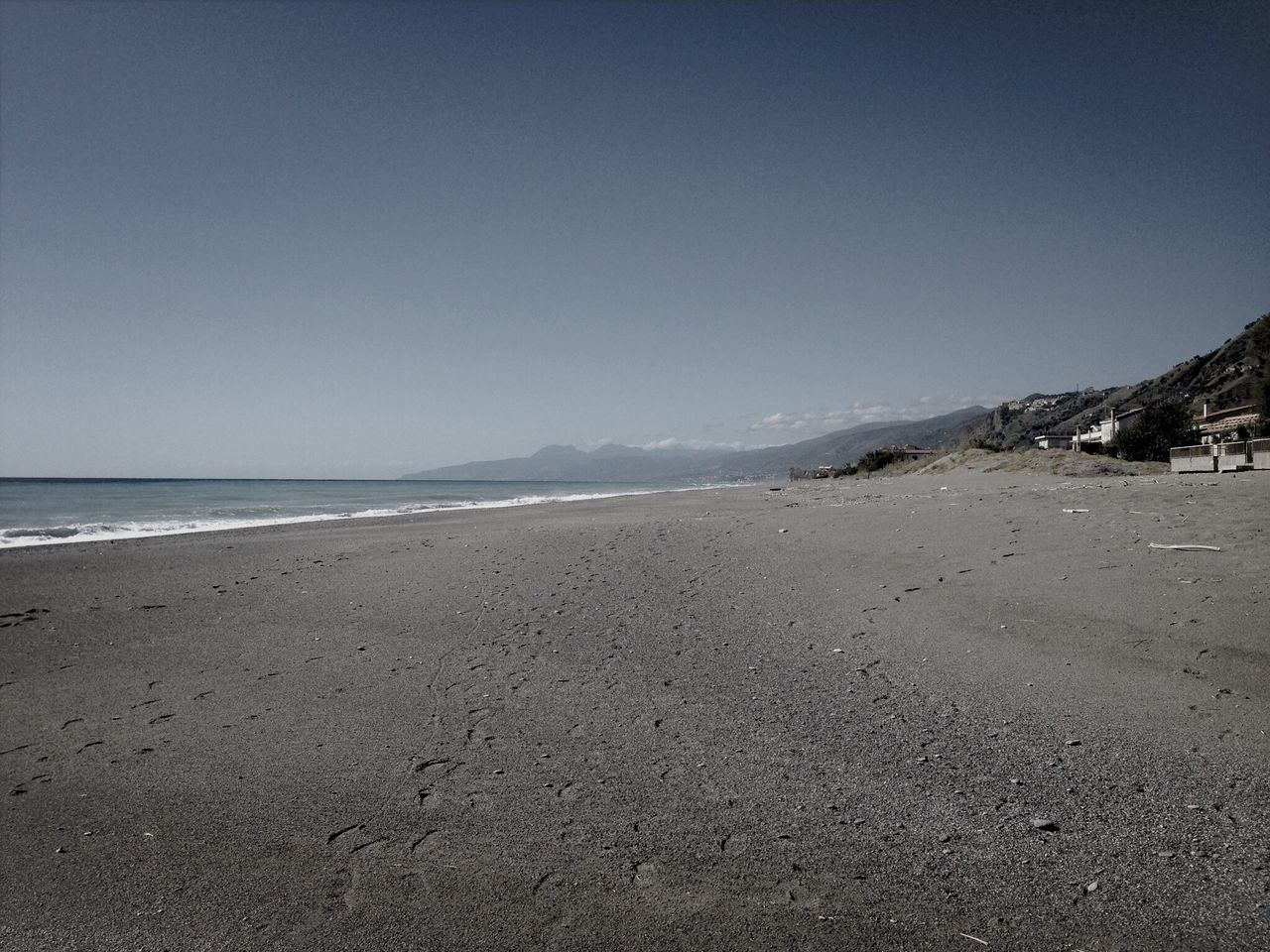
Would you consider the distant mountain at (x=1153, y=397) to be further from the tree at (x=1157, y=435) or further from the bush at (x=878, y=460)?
the bush at (x=878, y=460)

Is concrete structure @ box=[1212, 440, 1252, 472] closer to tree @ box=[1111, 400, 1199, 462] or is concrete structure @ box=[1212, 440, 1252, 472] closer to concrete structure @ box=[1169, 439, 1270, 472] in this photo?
concrete structure @ box=[1169, 439, 1270, 472]

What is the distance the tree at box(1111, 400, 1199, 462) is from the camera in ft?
131

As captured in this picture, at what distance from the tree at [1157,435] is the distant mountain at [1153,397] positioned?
16.3 ft

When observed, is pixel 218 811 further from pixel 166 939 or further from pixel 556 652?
pixel 556 652

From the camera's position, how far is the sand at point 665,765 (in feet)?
8.05

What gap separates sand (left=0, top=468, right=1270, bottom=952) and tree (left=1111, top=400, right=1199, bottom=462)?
135 feet

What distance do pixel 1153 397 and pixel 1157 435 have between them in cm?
7977

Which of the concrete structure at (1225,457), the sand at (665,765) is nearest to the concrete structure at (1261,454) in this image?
the concrete structure at (1225,457)

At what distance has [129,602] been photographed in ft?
25.9

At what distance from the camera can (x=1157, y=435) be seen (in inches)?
1618

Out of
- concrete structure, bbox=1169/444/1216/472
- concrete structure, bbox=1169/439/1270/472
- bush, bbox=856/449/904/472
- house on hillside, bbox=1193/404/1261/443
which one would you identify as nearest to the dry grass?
concrete structure, bbox=1169/444/1216/472

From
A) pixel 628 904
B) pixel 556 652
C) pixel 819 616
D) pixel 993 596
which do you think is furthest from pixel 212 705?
pixel 993 596

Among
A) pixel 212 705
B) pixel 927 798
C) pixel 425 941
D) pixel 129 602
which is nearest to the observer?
pixel 425 941

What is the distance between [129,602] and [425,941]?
25.4 feet
